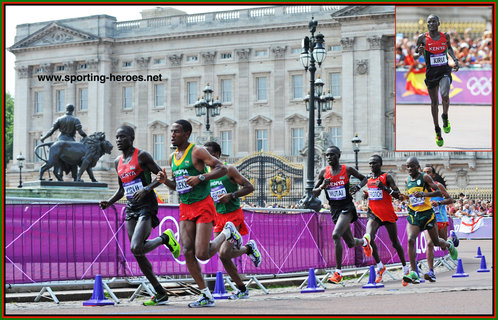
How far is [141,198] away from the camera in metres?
10.6

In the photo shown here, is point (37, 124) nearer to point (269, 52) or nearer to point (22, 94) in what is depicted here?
point (22, 94)

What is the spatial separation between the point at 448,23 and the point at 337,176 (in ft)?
91.9

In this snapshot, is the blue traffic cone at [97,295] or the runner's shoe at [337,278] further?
the runner's shoe at [337,278]

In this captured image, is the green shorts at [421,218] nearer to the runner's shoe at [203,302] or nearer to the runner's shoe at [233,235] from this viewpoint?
the runner's shoe at [233,235]

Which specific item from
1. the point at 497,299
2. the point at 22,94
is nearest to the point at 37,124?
the point at 22,94

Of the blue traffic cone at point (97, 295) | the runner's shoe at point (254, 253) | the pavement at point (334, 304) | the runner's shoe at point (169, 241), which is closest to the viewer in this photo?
the pavement at point (334, 304)

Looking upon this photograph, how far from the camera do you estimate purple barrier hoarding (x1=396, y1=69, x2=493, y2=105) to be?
29625mm

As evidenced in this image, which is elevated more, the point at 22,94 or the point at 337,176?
the point at 22,94

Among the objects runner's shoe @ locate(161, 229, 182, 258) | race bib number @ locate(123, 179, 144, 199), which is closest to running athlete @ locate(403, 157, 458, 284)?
runner's shoe @ locate(161, 229, 182, 258)

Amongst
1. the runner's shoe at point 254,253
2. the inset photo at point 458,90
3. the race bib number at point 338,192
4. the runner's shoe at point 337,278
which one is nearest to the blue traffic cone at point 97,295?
the runner's shoe at point 254,253

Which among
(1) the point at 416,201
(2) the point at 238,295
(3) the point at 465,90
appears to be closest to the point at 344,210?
(1) the point at 416,201

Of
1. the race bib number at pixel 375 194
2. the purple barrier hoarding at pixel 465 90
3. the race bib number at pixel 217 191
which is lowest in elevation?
the race bib number at pixel 375 194

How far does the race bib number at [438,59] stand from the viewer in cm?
1218

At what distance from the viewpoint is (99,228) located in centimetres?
1287
